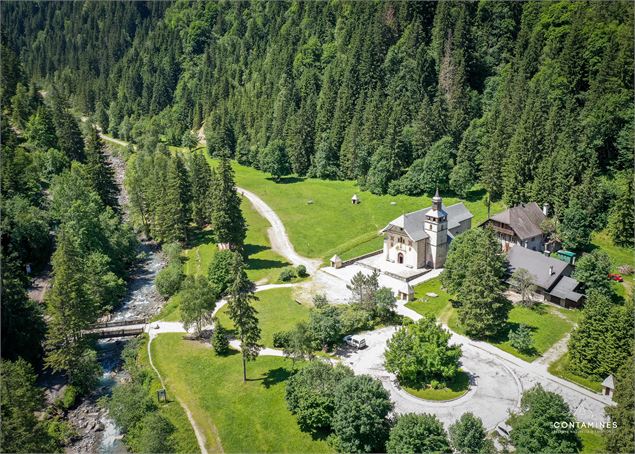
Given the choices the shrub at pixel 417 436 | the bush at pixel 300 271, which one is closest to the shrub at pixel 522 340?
the shrub at pixel 417 436

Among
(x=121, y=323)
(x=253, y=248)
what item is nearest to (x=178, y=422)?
(x=121, y=323)

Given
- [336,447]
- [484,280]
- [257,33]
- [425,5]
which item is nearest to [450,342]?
[484,280]

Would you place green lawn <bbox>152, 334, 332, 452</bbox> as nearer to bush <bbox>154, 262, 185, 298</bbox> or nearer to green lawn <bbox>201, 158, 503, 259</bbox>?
bush <bbox>154, 262, 185, 298</bbox>

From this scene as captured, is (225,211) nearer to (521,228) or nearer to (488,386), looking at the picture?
(521,228)

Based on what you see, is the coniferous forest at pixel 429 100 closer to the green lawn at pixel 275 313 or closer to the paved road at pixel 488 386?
the paved road at pixel 488 386

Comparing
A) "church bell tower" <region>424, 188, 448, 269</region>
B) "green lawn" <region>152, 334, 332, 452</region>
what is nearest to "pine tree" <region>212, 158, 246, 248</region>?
"green lawn" <region>152, 334, 332, 452</region>

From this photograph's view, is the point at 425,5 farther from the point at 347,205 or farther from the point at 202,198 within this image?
the point at 202,198
